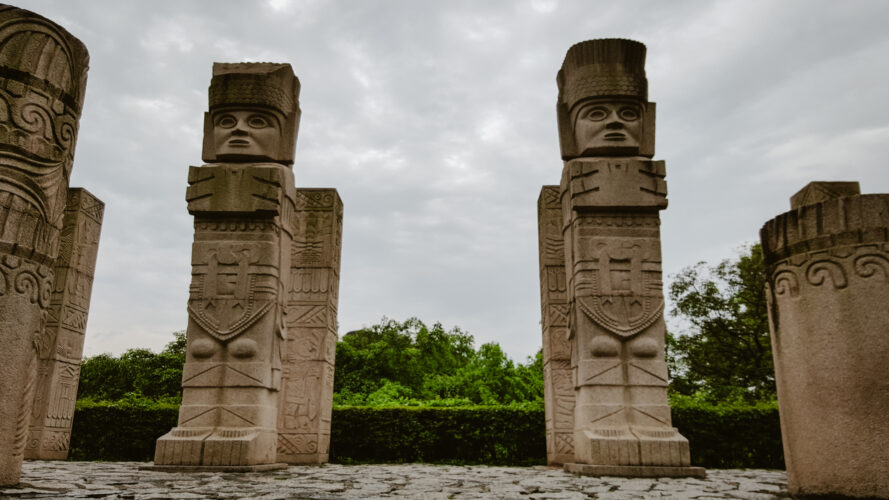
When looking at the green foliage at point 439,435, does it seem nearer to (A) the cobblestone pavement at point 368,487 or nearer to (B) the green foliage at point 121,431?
(B) the green foliage at point 121,431

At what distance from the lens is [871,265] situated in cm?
362

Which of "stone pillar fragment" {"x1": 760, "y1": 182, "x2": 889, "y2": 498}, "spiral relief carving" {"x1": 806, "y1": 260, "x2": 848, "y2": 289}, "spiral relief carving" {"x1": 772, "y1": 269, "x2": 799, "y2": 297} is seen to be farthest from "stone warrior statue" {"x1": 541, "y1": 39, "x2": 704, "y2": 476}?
"spiral relief carving" {"x1": 806, "y1": 260, "x2": 848, "y2": 289}

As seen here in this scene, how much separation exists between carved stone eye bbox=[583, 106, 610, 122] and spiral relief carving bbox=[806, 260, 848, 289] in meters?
3.73

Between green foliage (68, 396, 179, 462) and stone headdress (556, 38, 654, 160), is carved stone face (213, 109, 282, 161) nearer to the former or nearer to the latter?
stone headdress (556, 38, 654, 160)

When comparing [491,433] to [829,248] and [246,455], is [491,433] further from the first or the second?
[829,248]

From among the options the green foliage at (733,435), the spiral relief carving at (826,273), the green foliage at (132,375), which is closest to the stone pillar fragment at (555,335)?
the green foliage at (733,435)

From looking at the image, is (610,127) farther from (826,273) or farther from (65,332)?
(65,332)

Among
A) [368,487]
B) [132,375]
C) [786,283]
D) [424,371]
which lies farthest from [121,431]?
[132,375]

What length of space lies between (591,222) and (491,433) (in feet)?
16.3

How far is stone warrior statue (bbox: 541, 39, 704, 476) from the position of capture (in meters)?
6.14

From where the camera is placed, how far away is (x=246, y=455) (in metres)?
6.16

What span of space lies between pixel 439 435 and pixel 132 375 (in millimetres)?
19247

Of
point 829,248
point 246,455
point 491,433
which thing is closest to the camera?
point 829,248

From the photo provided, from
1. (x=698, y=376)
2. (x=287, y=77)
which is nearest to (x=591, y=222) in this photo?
(x=287, y=77)
